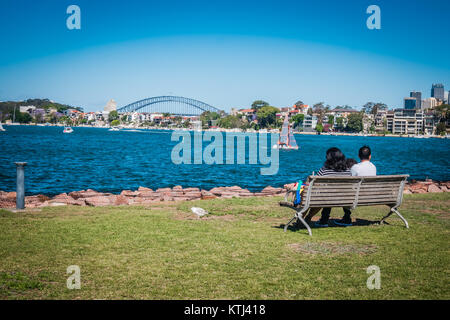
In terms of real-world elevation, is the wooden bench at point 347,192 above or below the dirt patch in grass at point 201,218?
above

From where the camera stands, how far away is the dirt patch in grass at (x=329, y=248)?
18.4ft

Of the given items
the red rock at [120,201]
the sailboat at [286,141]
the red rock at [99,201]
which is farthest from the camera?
the sailboat at [286,141]

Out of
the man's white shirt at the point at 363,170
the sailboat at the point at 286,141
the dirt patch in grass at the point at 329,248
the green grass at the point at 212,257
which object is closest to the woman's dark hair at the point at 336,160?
the man's white shirt at the point at 363,170

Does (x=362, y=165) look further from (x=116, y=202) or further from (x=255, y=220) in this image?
(x=116, y=202)

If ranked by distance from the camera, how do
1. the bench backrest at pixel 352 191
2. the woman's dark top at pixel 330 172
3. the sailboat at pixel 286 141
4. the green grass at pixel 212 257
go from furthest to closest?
the sailboat at pixel 286 141, the woman's dark top at pixel 330 172, the bench backrest at pixel 352 191, the green grass at pixel 212 257

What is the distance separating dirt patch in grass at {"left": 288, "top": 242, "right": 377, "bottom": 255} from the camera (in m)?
5.62

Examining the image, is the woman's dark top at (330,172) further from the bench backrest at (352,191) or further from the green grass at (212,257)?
the green grass at (212,257)

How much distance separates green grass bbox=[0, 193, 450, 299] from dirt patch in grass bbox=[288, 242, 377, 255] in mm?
15

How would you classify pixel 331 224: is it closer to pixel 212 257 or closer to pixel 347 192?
pixel 347 192

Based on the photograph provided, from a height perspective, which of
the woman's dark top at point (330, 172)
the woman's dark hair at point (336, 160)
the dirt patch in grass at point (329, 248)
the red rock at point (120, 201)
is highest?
the woman's dark hair at point (336, 160)

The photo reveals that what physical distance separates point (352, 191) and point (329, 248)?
1.28m

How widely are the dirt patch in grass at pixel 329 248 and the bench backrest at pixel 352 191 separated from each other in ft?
2.24

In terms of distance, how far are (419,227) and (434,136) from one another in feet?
693
